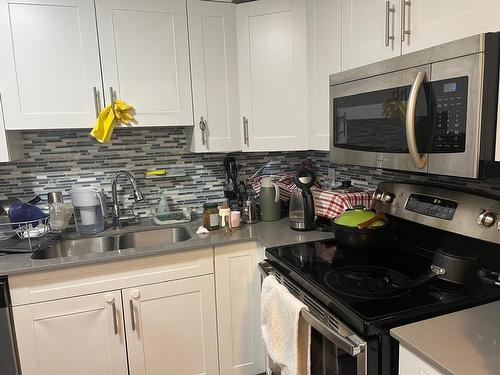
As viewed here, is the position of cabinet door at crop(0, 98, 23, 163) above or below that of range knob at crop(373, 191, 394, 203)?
above

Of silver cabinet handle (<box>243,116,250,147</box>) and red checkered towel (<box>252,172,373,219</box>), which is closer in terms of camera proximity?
red checkered towel (<box>252,172,373,219</box>)

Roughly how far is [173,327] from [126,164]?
96 cm

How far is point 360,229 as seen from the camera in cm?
154

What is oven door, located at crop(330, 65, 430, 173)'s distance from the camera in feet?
3.88

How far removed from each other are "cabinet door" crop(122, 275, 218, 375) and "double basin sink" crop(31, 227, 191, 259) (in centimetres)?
26

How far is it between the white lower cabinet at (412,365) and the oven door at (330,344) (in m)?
0.09

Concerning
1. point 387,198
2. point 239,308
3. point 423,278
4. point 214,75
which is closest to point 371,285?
point 423,278

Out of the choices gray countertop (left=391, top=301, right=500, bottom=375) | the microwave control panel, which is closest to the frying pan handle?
gray countertop (left=391, top=301, right=500, bottom=375)

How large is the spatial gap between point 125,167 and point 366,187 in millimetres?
1375

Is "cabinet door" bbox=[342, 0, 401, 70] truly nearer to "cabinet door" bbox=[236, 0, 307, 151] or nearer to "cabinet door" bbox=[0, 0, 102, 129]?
"cabinet door" bbox=[236, 0, 307, 151]

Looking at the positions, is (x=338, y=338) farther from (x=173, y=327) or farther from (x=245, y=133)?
(x=245, y=133)

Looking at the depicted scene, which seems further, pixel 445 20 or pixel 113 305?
pixel 113 305

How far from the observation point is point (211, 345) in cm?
188

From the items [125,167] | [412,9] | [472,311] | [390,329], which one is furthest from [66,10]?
[472,311]
